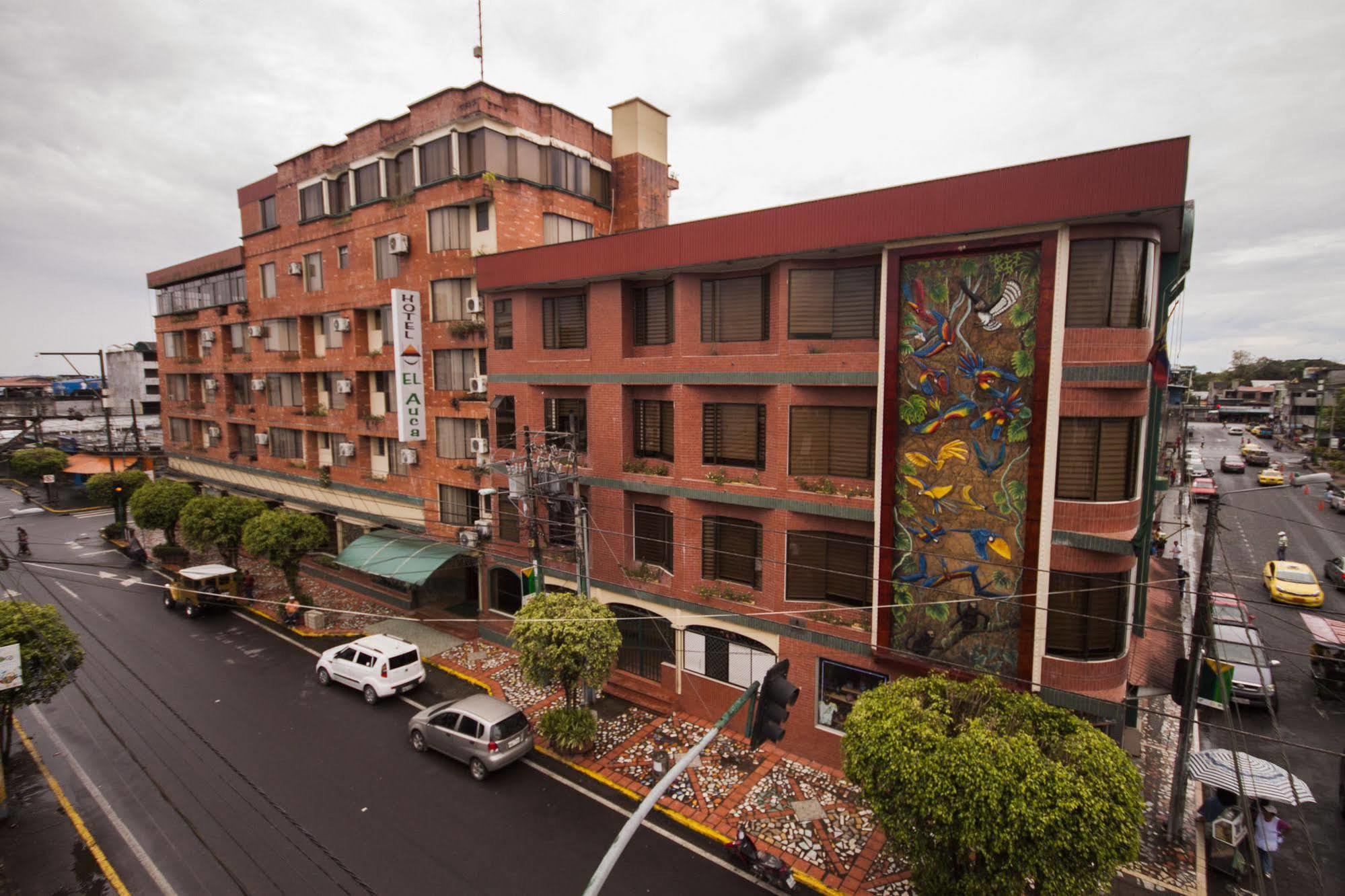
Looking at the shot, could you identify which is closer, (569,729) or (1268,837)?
(1268,837)

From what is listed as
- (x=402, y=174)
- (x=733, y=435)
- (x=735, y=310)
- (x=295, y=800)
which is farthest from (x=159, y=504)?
(x=735, y=310)

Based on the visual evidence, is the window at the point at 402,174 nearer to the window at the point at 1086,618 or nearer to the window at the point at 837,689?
the window at the point at 837,689

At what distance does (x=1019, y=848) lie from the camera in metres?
9.77

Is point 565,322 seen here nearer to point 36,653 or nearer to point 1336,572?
point 36,653

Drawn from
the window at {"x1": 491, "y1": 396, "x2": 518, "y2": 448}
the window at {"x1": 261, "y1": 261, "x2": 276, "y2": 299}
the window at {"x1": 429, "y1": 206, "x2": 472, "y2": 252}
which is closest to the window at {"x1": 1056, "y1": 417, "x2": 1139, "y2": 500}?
the window at {"x1": 491, "y1": 396, "x2": 518, "y2": 448}

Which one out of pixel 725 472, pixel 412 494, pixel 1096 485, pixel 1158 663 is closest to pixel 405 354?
pixel 412 494

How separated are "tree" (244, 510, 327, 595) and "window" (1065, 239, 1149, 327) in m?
30.5

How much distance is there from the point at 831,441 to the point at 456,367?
57.7ft

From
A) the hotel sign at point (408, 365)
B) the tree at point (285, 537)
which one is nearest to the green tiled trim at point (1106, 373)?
the hotel sign at point (408, 365)

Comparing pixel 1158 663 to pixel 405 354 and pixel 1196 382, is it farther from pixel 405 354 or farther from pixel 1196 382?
pixel 1196 382

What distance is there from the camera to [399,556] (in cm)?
2684

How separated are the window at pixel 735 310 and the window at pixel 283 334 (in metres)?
27.5

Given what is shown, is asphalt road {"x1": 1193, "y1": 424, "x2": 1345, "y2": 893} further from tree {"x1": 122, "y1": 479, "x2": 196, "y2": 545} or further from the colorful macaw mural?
tree {"x1": 122, "y1": 479, "x2": 196, "y2": 545}

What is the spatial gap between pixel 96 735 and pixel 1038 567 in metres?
27.3
